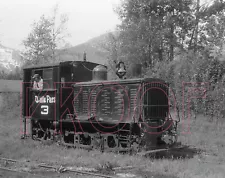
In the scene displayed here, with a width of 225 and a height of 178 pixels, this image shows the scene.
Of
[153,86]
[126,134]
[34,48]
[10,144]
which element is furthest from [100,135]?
[34,48]

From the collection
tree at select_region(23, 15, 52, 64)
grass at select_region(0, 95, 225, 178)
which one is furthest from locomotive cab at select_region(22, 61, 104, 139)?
tree at select_region(23, 15, 52, 64)

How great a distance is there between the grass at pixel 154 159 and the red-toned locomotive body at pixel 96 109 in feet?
2.30

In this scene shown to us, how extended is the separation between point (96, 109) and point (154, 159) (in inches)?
121

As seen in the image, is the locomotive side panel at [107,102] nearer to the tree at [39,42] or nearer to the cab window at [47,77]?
the cab window at [47,77]

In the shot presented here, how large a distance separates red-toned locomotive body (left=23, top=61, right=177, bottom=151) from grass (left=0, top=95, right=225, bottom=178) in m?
0.70

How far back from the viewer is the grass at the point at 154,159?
835cm

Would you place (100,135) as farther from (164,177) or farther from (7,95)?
(7,95)

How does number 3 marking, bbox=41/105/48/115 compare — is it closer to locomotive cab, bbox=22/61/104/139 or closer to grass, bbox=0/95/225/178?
locomotive cab, bbox=22/61/104/139

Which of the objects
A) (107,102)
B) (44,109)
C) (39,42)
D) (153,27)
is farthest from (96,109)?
(39,42)

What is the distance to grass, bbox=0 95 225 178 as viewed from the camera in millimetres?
8352

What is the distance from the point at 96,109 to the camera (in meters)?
11.8

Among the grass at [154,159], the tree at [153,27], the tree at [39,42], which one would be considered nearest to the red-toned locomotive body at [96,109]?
the grass at [154,159]

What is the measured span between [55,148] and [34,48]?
29.5m

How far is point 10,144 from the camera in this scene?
43.2 feet
